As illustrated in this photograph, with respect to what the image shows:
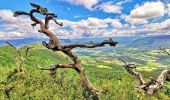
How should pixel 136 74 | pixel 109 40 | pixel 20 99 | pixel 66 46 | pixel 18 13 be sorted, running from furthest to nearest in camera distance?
pixel 20 99
pixel 136 74
pixel 18 13
pixel 66 46
pixel 109 40

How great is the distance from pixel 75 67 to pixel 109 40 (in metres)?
2.30

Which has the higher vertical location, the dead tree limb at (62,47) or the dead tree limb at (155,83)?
the dead tree limb at (62,47)

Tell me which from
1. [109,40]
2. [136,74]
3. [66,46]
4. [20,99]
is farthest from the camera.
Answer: [20,99]

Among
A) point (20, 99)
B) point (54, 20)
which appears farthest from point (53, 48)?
point (20, 99)

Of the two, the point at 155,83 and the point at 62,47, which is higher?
the point at 62,47

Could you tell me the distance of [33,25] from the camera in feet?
54.1

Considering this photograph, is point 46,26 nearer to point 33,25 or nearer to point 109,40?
point 33,25

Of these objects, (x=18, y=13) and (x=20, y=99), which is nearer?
(x=18, y=13)

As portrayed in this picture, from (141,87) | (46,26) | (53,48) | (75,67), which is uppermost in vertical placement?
(46,26)

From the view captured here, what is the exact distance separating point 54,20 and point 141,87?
5301mm

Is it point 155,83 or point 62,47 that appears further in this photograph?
point 155,83

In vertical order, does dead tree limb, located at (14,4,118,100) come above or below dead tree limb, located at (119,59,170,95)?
above

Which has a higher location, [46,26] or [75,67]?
[46,26]

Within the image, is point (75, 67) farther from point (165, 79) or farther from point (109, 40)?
point (165, 79)
